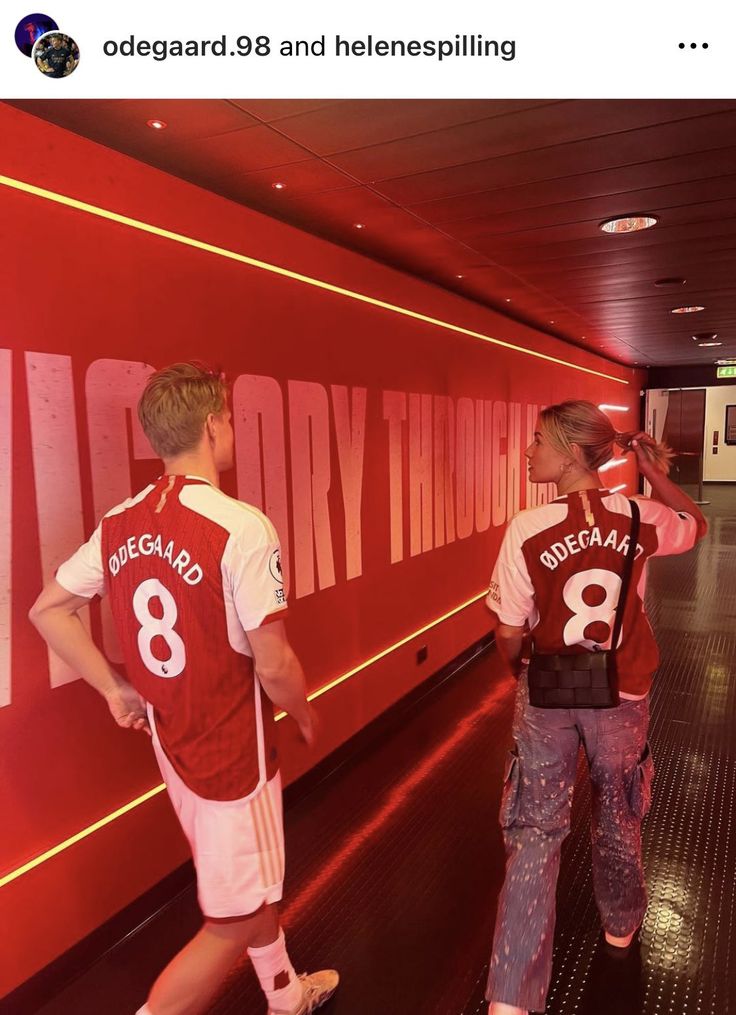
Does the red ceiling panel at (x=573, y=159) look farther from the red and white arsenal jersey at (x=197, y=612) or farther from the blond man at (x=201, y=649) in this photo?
the red and white arsenal jersey at (x=197, y=612)

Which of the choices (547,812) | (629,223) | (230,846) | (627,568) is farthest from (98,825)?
(629,223)

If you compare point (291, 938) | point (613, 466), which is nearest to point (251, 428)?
point (291, 938)

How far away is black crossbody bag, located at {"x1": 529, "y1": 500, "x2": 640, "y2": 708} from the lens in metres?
1.76

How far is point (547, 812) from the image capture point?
1.85 m

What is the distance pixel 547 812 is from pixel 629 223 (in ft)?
8.95

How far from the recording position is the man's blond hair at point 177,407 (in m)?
1.51

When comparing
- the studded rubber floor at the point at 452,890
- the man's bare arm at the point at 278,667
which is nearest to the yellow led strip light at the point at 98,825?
the studded rubber floor at the point at 452,890

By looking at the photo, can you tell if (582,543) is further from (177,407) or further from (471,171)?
(471,171)

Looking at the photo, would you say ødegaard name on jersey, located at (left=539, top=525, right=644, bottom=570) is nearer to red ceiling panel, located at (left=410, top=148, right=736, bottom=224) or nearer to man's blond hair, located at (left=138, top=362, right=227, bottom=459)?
man's blond hair, located at (left=138, top=362, right=227, bottom=459)

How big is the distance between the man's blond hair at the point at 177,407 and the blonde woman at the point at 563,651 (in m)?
0.86
